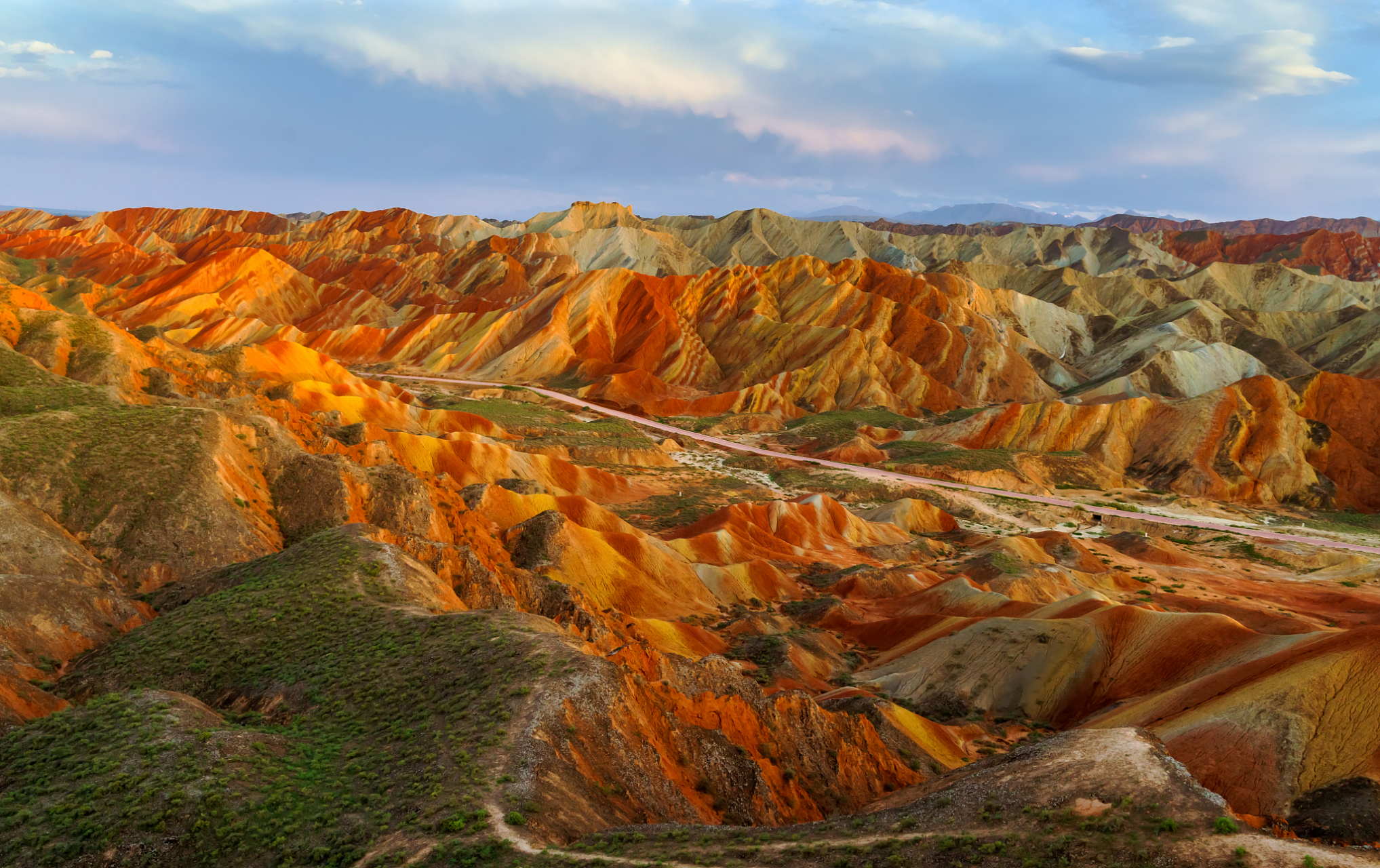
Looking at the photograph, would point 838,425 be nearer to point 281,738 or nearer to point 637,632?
point 637,632

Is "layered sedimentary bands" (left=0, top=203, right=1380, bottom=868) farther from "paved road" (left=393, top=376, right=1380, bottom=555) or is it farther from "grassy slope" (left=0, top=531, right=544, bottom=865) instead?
"paved road" (left=393, top=376, right=1380, bottom=555)

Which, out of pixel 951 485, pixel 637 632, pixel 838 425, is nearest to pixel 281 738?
pixel 637 632

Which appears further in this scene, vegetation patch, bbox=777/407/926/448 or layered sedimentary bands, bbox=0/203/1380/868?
vegetation patch, bbox=777/407/926/448

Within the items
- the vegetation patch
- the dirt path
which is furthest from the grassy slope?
the vegetation patch

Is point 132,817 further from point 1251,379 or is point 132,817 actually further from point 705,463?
point 1251,379

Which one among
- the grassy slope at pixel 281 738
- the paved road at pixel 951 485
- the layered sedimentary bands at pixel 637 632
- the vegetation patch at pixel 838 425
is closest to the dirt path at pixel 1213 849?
the layered sedimentary bands at pixel 637 632

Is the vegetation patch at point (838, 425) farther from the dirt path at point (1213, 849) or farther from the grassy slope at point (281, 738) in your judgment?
the dirt path at point (1213, 849)

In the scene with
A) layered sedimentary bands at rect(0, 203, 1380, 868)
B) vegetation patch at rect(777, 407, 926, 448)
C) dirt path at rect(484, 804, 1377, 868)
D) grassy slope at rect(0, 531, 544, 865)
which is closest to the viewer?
dirt path at rect(484, 804, 1377, 868)

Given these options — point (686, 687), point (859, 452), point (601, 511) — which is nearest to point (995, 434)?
point (859, 452)
